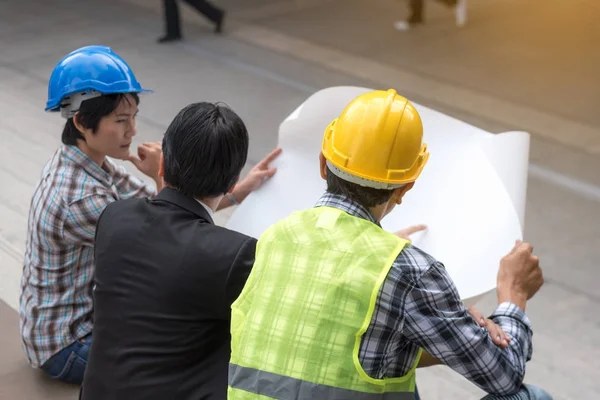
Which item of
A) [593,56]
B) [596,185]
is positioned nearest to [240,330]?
[596,185]

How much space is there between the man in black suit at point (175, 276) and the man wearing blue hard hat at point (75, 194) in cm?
52

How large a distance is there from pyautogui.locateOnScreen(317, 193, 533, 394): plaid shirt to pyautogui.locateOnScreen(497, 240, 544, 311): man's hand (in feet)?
0.76

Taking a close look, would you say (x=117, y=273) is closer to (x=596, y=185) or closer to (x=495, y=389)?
(x=495, y=389)

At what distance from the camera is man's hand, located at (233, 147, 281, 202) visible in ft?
8.63

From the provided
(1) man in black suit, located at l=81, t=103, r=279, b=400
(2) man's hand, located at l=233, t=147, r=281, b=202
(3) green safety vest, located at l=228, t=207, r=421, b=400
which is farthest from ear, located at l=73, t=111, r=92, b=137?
(3) green safety vest, located at l=228, t=207, r=421, b=400

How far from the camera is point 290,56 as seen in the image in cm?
696

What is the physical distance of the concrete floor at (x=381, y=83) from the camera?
352cm

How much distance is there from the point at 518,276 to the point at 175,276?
798 millimetres

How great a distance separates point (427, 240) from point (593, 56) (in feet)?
16.3

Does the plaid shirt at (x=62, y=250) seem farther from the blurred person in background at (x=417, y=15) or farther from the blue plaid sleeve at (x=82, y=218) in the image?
the blurred person in background at (x=417, y=15)

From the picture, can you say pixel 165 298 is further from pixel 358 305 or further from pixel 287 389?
pixel 358 305

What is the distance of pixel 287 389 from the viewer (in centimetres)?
166

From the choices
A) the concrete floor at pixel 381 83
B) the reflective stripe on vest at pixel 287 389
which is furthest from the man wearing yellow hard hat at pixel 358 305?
the concrete floor at pixel 381 83

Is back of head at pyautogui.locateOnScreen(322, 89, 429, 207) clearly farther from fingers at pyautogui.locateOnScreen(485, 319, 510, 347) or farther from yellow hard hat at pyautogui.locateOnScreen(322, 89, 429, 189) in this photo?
fingers at pyautogui.locateOnScreen(485, 319, 510, 347)
